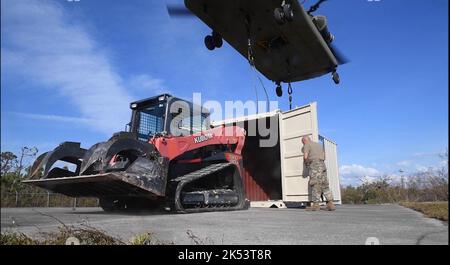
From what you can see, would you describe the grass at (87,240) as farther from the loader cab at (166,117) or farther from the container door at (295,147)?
the container door at (295,147)

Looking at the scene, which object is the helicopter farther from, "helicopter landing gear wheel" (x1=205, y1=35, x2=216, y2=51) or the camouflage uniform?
the camouflage uniform

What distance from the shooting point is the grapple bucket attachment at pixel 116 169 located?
5309mm

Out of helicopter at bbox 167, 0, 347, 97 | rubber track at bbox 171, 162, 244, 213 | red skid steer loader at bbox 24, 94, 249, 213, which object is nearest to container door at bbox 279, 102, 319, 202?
red skid steer loader at bbox 24, 94, 249, 213

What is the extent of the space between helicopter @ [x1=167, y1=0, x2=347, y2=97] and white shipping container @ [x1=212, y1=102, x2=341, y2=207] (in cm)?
254

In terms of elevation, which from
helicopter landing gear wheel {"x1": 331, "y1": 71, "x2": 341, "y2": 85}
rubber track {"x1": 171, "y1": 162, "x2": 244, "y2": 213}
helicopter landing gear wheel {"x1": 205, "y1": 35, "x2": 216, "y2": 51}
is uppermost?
helicopter landing gear wheel {"x1": 205, "y1": 35, "x2": 216, "y2": 51}

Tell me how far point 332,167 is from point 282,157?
7.77 ft

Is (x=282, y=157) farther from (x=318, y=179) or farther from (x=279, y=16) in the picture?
(x=279, y=16)

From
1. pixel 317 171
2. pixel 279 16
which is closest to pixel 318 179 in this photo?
pixel 317 171

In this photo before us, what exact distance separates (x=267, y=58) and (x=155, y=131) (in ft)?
10.2

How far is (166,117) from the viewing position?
22.1 ft

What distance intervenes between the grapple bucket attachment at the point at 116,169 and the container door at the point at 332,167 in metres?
5.13

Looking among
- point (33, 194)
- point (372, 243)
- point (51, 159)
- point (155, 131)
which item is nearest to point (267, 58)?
point (155, 131)

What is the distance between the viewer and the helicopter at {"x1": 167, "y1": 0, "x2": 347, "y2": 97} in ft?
14.7
